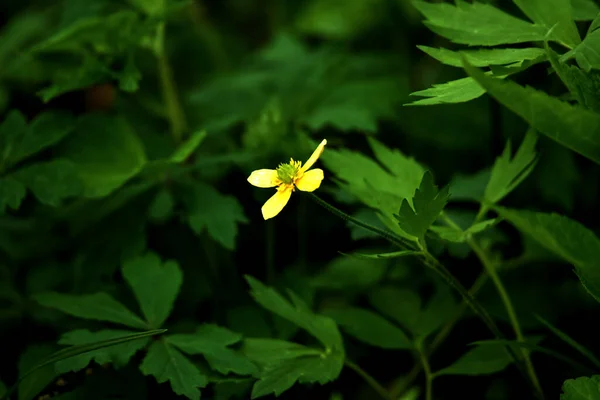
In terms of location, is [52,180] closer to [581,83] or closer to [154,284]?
[154,284]

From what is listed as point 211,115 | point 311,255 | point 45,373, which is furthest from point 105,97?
point 45,373

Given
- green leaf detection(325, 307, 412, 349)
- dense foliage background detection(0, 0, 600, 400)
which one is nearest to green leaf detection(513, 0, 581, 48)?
dense foliage background detection(0, 0, 600, 400)

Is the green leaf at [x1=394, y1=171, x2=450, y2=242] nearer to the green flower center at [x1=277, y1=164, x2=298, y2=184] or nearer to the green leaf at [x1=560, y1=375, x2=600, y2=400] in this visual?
the green flower center at [x1=277, y1=164, x2=298, y2=184]

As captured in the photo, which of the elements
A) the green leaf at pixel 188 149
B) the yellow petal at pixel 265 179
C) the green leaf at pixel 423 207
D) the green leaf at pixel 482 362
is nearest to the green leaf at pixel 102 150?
the green leaf at pixel 188 149

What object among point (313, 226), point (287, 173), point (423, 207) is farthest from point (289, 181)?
point (313, 226)

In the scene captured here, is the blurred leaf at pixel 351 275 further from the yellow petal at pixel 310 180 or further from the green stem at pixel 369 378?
the yellow petal at pixel 310 180

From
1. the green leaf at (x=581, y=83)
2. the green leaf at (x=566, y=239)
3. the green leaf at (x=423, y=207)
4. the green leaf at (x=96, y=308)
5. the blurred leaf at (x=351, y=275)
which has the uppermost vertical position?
the green leaf at (x=581, y=83)
